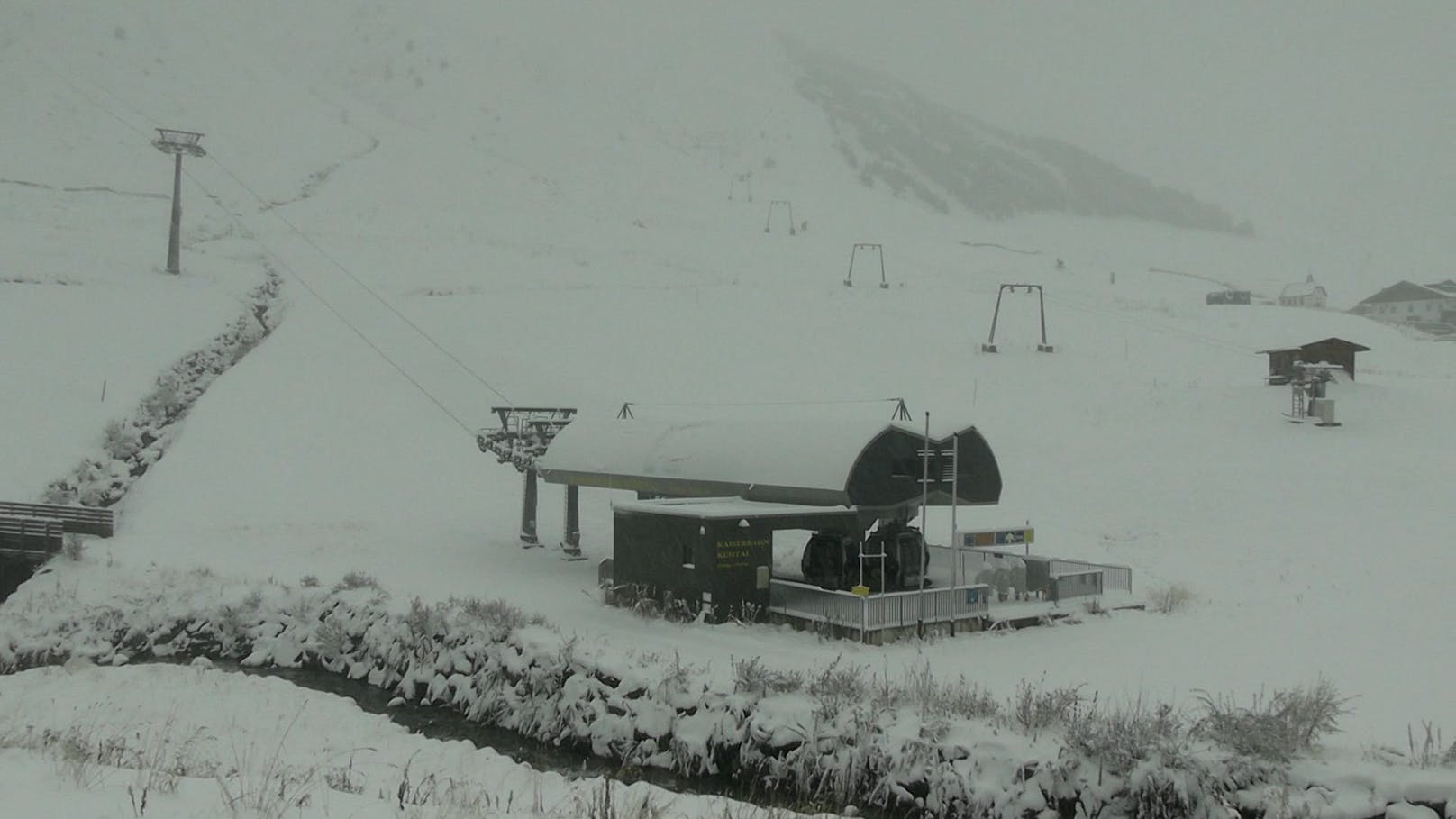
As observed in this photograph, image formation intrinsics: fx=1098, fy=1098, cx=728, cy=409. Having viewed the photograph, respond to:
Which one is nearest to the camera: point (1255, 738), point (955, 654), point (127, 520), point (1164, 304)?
point (1255, 738)

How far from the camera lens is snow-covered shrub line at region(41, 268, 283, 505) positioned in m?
31.7

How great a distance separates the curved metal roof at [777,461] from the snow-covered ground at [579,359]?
171 cm

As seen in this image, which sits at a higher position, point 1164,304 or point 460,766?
point 1164,304

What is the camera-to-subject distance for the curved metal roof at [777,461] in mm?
26109

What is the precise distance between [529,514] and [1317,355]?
35.1m

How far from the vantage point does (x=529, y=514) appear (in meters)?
34.0

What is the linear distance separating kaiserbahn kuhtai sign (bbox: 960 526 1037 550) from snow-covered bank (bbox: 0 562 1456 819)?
7.06 meters

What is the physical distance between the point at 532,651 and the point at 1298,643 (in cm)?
1547

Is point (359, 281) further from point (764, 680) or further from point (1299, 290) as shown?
point (1299, 290)

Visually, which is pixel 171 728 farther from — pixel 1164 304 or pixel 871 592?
pixel 1164 304

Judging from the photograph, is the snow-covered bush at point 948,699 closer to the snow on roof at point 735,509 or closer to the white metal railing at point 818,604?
the white metal railing at point 818,604

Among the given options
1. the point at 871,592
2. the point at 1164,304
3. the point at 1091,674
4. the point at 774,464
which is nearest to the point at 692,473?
the point at 774,464

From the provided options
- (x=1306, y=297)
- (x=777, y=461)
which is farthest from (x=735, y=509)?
(x=1306, y=297)

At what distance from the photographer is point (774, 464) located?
27391mm
